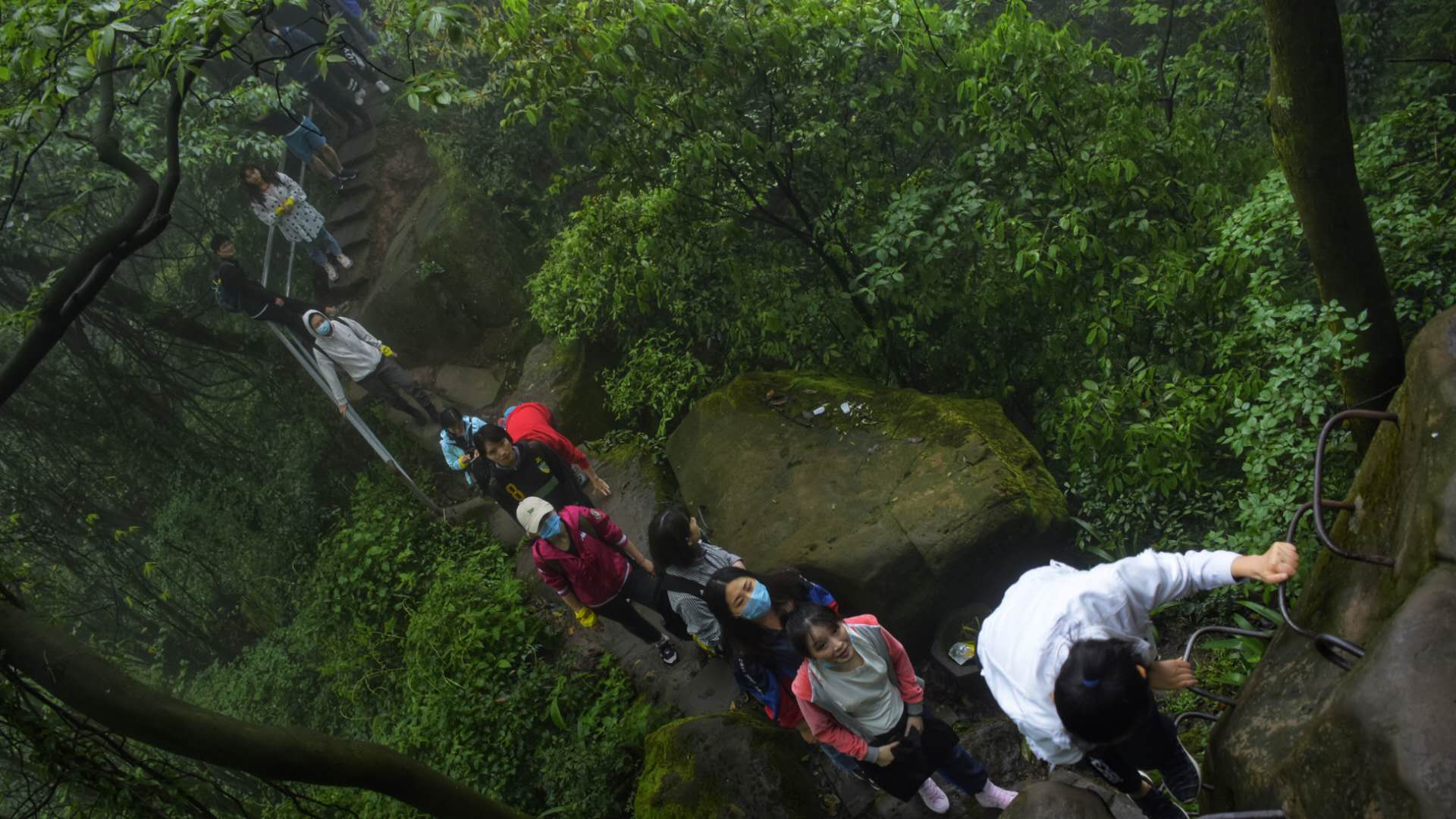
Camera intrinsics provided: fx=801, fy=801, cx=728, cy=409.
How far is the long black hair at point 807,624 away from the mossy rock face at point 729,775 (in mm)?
1559

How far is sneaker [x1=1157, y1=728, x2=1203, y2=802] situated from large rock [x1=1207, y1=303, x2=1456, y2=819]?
11cm

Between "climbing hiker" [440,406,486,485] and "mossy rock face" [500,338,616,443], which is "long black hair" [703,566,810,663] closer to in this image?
"climbing hiker" [440,406,486,485]

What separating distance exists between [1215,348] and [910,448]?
1908mm

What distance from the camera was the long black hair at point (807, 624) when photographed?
3.28 m

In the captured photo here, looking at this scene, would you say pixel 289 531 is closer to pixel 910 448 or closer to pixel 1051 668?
pixel 910 448

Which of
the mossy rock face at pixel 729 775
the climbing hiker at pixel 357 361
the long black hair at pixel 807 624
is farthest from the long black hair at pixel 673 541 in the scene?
the climbing hiker at pixel 357 361

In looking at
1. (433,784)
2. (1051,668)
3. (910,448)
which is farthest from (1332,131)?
(433,784)

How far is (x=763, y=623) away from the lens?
3838 mm

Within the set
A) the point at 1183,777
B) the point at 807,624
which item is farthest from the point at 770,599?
the point at 1183,777

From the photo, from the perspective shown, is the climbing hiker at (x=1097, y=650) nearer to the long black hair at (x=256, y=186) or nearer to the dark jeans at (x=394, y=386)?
the dark jeans at (x=394, y=386)

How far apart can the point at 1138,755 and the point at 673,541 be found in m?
2.42

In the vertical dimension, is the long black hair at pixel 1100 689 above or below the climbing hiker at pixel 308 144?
above

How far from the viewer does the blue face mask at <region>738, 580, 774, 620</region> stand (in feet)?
12.2

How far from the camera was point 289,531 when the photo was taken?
966 cm
